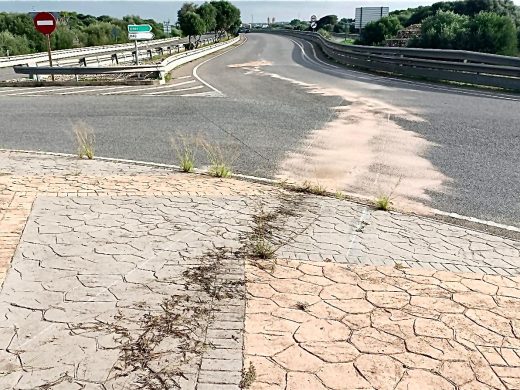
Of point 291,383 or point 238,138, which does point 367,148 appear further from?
point 291,383

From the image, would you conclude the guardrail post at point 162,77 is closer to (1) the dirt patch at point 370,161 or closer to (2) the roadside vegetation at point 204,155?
(1) the dirt patch at point 370,161

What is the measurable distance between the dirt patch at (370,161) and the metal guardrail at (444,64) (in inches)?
245

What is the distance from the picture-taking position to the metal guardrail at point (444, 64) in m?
16.5

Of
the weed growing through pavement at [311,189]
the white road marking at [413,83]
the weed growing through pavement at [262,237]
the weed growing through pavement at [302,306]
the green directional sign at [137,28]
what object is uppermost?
the green directional sign at [137,28]

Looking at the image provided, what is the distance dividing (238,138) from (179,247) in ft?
17.5

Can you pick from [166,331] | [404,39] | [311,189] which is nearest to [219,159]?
[311,189]

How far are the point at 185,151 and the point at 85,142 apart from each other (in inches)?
68.6

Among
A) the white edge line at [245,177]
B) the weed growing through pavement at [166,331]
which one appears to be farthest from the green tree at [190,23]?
the weed growing through pavement at [166,331]

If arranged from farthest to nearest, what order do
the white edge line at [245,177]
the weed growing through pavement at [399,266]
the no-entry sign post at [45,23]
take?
the no-entry sign post at [45,23]
the white edge line at [245,177]
the weed growing through pavement at [399,266]

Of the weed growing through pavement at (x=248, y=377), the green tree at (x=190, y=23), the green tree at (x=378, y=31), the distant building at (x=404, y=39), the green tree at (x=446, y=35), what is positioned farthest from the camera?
the green tree at (x=378, y=31)

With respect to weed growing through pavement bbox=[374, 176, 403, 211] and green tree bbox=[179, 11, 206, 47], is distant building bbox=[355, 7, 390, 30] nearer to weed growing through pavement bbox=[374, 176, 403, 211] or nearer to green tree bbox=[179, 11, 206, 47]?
green tree bbox=[179, 11, 206, 47]

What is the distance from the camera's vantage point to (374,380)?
10.8 feet

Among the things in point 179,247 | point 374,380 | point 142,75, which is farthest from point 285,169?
point 142,75

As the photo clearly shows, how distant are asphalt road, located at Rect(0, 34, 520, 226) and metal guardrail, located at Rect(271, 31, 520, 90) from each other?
3.50 ft
